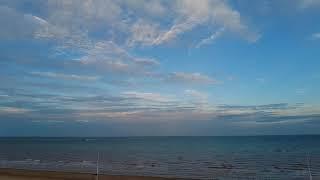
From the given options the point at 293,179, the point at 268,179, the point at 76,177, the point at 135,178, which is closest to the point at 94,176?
the point at 76,177

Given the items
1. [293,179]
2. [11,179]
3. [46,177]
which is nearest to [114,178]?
[46,177]

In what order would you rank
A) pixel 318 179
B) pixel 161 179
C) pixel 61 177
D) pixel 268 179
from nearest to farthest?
1. pixel 161 179
2. pixel 61 177
3. pixel 318 179
4. pixel 268 179

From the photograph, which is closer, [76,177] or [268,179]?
[76,177]

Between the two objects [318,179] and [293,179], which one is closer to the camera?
[318,179]

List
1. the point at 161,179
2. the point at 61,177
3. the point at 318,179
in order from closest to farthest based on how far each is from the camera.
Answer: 1. the point at 161,179
2. the point at 61,177
3. the point at 318,179

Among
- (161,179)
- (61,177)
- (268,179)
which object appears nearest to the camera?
(161,179)

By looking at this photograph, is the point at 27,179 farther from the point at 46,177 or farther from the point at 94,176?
the point at 94,176

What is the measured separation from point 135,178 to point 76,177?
1.54 m

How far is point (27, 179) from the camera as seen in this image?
9.54m

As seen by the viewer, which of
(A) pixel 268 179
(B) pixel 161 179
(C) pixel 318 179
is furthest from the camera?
(A) pixel 268 179

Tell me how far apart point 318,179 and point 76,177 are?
7.27 meters

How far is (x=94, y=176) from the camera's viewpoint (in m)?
9.62

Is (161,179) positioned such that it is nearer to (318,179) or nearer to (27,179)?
(27,179)

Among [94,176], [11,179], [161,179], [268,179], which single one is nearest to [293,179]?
[268,179]
